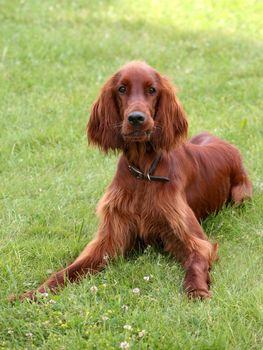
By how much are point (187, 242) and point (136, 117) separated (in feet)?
2.65

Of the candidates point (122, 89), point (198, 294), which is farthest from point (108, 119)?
Result: point (198, 294)

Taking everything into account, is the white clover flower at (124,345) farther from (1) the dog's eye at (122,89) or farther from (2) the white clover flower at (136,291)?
(1) the dog's eye at (122,89)

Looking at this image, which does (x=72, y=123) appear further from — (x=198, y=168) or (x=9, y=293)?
(x=9, y=293)

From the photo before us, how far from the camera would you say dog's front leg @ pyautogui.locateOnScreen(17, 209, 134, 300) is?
421cm

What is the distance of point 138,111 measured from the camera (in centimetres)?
405

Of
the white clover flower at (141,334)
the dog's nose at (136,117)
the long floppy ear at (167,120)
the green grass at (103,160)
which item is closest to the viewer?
the white clover flower at (141,334)

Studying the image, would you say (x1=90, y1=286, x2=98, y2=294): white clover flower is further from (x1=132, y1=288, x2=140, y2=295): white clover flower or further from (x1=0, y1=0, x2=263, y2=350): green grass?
(x1=132, y1=288, x2=140, y2=295): white clover flower

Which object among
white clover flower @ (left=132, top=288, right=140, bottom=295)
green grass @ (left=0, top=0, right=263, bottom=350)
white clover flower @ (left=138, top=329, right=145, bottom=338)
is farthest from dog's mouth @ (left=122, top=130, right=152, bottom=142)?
white clover flower @ (left=138, top=329, right=145, bottom=338)

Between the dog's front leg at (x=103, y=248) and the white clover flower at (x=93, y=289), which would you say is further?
the dog's front leg at (x=103, y=248)

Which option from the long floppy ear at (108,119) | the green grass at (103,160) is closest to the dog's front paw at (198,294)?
the green grass at (103,160)

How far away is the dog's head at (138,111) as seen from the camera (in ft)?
13.6

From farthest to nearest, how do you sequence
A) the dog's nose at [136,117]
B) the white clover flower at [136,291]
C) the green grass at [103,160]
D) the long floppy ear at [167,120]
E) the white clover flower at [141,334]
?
the long floppy ear at [167,120]
the dog's nose at [136,117]
the white clover flower at [136,291]
the green grass at [103,160]
the white clover flower at [141,334]

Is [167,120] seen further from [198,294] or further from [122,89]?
[198,294]

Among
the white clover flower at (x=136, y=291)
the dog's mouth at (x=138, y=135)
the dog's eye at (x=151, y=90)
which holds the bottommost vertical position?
the white clover flower at (x=136, y=291)
